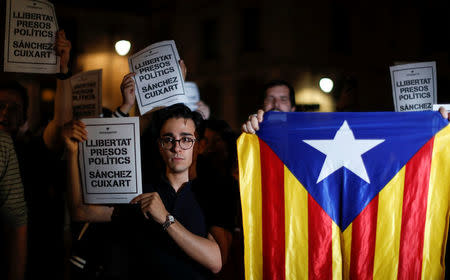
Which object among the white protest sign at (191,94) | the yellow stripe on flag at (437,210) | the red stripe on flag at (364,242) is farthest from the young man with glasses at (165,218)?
the white protest sign at (191,94)

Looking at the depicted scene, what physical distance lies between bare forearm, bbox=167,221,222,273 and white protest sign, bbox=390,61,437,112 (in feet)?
6.64

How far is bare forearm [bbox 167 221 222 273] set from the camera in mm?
2293

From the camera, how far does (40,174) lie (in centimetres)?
330

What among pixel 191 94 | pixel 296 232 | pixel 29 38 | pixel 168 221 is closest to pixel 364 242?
pixel 296 232

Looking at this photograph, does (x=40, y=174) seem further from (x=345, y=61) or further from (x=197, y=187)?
(x=345, y=61)

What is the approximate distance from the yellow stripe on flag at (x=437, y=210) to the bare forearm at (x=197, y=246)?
A: 1223 mm

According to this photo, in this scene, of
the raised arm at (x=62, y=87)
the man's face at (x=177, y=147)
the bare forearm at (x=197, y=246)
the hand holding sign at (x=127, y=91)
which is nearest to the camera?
the bare forearm at (x=197, y=246)

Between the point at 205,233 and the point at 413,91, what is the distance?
209 centimetres

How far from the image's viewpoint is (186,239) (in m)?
2.30

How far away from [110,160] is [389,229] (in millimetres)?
1704

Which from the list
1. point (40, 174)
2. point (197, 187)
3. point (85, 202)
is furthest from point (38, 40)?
point (197, 187)

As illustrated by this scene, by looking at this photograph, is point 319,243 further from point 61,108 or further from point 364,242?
point 61,108

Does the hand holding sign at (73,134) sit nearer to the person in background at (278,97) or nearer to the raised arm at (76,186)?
the raised arm at (76,186)

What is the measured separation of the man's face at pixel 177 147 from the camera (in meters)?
2.49
